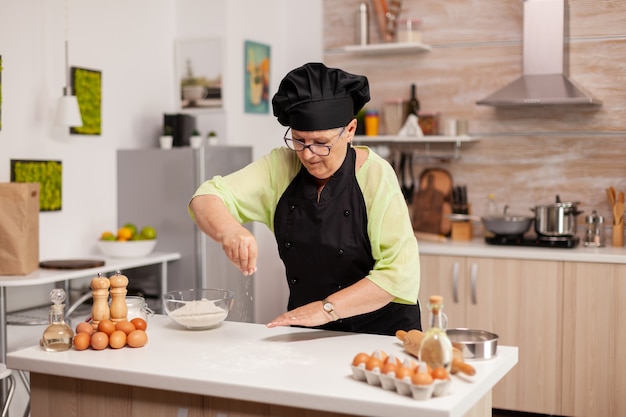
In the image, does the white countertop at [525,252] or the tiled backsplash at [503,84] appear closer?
the white countertop at [525,252]

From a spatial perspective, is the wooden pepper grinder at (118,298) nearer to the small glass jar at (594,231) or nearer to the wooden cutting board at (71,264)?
the wooden cutting board at (71,264)

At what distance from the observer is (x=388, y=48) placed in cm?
509

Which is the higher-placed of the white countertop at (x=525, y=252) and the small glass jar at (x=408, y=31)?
the small glass jar at (x=408, y=31)

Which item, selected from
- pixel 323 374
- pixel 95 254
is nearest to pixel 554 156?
pixel 95 254

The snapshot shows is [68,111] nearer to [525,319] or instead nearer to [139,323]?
[139,323]

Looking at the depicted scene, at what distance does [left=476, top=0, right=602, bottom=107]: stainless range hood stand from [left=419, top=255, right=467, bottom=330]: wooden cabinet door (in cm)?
92

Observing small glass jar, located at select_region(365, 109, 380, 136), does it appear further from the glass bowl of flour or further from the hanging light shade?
the glass bowl of flour

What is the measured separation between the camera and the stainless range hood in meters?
4.61

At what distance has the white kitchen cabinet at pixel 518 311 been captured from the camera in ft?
14.5

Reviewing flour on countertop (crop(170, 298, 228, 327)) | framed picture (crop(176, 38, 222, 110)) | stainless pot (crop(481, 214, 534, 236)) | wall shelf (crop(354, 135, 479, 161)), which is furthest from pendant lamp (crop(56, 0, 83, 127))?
stainless pot (crop(481, 214, 534, 236))

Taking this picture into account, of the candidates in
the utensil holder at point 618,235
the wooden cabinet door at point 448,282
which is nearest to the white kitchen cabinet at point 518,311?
the wooden cabinet door at point 448,282

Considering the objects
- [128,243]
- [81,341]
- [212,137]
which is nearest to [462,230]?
[212,137]

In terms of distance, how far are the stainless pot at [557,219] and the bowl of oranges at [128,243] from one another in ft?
7.00

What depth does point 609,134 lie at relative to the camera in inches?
188
